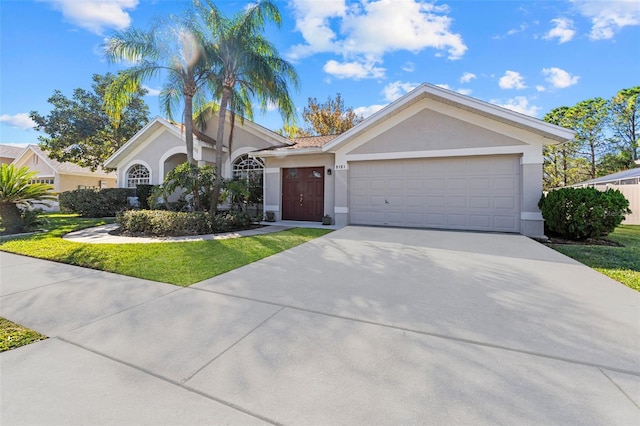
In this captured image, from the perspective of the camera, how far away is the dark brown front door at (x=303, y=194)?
41.8ft

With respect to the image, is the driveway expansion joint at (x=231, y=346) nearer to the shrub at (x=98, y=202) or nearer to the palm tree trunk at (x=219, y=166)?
the palm tree trunk at (x=219, y=166)

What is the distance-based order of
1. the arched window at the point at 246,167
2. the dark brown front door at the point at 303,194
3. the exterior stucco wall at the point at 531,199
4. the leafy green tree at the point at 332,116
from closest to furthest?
the exterior stucco wall at the point at 531,199
the dark brown front door at the point at 303,194
the arched window at the point at 246,167
the leafy green tree at the point at 332,116

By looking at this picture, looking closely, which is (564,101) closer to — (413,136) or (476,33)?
(476,33)

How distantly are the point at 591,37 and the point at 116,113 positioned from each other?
64.3ft

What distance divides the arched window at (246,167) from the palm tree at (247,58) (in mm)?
3370

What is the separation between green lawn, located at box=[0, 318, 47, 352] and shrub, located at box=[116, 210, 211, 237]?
20.7ft

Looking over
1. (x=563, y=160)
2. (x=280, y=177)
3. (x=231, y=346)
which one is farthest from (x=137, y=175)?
(x=563, y=160)

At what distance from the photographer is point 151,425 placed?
1.81 metres

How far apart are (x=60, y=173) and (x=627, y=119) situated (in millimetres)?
51755

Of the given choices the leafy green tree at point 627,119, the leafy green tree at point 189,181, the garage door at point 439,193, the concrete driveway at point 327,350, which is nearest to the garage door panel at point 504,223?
the garage door at point 439,193

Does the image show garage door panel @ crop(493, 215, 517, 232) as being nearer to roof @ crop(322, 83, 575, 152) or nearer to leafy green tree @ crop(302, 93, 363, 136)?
roof @ crop(322, 83, 575, 152)

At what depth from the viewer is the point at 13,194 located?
9.77 meters

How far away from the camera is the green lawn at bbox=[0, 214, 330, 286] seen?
5324mm

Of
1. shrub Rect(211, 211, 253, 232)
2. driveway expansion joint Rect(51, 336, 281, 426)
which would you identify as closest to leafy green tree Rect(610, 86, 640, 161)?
shrub Rect(211, 211, 253, 232)
